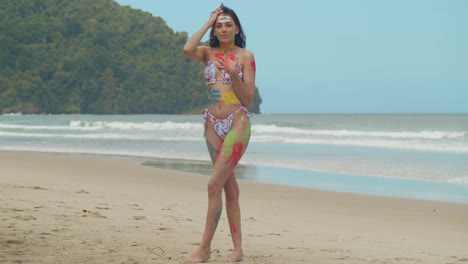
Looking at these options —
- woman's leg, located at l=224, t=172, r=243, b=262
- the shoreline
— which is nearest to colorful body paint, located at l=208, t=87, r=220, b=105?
woman's leg, located at l=224, t=172, r=243, b=262

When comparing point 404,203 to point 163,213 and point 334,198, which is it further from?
point 163,213

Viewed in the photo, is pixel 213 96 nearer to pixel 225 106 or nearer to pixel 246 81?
pixel 225 106

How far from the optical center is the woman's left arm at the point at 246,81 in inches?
199

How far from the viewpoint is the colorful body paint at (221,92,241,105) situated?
17.0ft

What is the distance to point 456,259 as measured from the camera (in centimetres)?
611

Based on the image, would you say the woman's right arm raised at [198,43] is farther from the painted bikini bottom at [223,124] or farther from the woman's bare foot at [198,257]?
the woman's bare foot at [198,257]

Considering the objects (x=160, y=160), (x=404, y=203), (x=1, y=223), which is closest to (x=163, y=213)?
(x=1, y=223)

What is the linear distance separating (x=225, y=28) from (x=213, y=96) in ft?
1.79

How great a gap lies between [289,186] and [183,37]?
103 metres

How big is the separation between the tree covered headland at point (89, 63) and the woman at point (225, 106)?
94744 mm

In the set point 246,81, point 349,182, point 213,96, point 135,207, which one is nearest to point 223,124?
point 213,96

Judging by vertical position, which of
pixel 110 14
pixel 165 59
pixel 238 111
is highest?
pixel 110 14

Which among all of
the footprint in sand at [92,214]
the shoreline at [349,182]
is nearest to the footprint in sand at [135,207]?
the footprint in sand at [92,214]

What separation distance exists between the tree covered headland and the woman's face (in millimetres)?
94747
